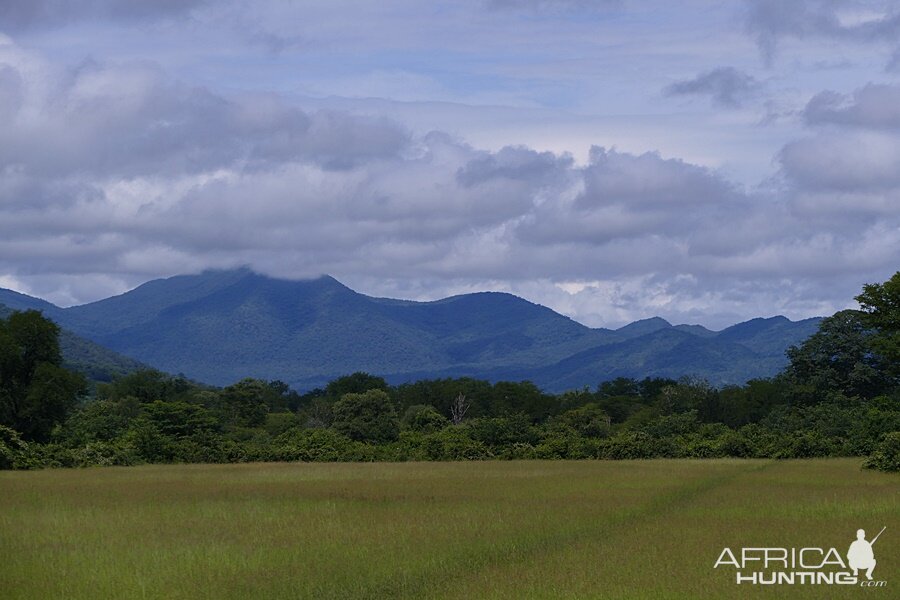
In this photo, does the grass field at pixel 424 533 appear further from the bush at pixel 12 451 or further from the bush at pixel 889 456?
the bush at pixel 12 451

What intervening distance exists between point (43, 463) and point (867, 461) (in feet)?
122

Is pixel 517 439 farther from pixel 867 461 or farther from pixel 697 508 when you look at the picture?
pixel 697 508

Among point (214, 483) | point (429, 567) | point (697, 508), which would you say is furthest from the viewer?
point (214, 483)

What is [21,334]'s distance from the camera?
177ft

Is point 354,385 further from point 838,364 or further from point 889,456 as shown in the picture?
point 889,456

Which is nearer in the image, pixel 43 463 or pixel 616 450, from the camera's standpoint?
pixel 43 463

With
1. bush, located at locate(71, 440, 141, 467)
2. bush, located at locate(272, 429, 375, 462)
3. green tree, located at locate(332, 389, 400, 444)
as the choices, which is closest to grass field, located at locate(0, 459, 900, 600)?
bush, located at locate(71, 440, 141, 467)

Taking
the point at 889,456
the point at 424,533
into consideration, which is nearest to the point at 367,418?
the point at 889,456

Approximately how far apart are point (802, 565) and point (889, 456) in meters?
25.5

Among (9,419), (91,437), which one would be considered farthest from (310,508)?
(91,437)

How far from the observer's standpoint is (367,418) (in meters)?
71.8

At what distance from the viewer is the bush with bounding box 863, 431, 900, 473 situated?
39.5 metres

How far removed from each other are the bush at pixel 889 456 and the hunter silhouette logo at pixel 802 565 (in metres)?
21.8

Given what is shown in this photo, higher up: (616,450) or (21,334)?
(21,334)
